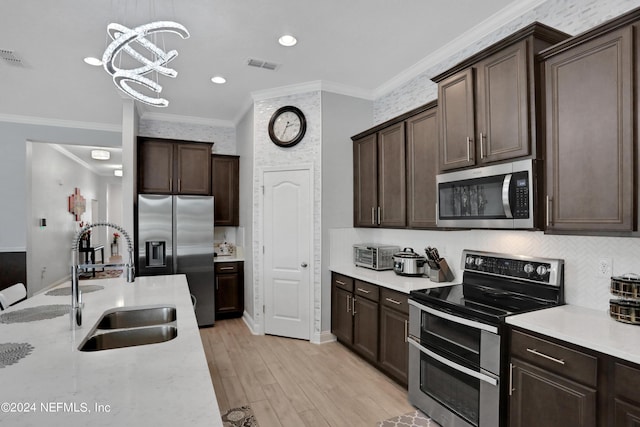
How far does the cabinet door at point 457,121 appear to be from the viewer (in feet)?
7.94

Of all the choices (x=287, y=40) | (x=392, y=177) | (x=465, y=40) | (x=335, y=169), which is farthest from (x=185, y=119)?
(x=465, y=40)

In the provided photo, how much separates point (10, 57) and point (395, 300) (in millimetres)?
4211

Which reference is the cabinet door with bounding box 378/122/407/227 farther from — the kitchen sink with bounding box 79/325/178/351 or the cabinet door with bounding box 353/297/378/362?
the kitchen sink with bounding box 79/325/178/351

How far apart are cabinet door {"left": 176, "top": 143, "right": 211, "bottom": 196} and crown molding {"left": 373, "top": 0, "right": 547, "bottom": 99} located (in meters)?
2.61

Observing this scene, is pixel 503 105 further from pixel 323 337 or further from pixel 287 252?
pixel 323 337

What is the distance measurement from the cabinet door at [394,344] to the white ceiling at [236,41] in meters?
2.38

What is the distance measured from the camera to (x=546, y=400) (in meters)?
1.72

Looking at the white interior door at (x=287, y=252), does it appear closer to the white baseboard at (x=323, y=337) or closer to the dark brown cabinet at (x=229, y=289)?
the white baseboard at (x=323, y=337)

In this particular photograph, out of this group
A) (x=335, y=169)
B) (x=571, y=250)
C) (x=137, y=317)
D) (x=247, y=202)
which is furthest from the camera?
(x=247, y=202)

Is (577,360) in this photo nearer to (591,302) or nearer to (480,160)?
(591,302)

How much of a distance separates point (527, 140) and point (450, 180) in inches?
24.6

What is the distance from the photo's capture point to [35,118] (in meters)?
5.14

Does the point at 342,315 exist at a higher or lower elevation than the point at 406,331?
lower

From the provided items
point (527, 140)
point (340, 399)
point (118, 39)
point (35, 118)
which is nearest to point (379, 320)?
point (340, 399)
